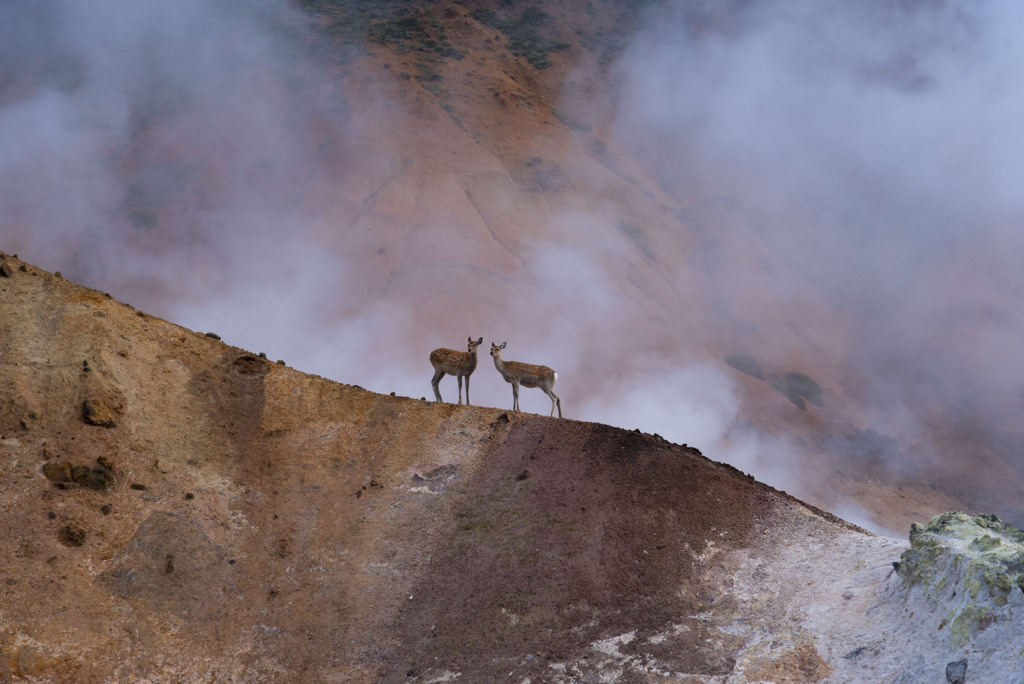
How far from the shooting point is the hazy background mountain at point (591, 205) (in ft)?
169

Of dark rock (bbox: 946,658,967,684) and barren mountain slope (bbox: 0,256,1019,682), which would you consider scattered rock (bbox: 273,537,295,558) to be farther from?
dark rock (bbox: 946,658,967,684)

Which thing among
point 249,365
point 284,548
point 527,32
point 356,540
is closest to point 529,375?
point 249,365

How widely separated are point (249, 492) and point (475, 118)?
48931mm

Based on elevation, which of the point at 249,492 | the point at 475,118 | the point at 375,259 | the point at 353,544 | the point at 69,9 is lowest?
the point at 353,544

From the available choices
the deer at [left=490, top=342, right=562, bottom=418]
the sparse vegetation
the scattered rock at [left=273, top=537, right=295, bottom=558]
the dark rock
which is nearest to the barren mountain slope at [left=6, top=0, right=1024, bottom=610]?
the sparse vegetation

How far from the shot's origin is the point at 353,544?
64.5 feet

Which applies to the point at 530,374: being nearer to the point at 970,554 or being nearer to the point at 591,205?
the point at 970,554

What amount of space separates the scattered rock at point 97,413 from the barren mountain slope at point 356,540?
5 centimetres

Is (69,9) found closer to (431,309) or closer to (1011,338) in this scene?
(431,309)

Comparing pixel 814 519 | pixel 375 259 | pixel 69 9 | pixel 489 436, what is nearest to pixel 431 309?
pixel 375 259

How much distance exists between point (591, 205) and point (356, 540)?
46.2 metres

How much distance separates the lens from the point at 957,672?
14.1 m

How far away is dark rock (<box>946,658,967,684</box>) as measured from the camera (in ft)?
45.9

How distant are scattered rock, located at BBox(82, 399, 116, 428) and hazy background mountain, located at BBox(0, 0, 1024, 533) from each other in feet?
84.6
